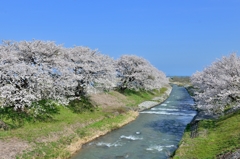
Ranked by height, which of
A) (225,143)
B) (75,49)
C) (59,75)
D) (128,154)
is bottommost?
(128,154)

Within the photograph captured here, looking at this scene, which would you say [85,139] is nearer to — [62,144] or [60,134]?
[60,134]

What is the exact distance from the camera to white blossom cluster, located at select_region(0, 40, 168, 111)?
23.3m

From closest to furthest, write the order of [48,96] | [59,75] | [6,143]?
[6,143] < [48,96] < [59,75]

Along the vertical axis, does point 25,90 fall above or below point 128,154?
above

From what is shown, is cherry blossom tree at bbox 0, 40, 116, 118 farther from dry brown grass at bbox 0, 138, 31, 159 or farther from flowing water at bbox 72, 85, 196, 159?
flowing water at bbox 72, 85, 196, 159

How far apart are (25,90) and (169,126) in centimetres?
2198

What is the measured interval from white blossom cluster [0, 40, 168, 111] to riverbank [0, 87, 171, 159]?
2616mm

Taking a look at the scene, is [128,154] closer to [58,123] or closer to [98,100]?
[58,123]

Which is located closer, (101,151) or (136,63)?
(101,151)

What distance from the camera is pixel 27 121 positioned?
25.3 meters

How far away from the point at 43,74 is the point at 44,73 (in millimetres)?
535

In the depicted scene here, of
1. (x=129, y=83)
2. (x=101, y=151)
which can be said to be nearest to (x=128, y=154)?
(x=101, y=151)

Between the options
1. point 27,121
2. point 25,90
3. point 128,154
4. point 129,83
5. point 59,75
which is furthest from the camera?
point 129,83

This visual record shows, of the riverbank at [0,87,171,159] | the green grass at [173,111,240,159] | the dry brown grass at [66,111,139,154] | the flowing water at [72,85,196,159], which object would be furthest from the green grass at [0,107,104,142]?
the green grass at [173,111,240,159]
